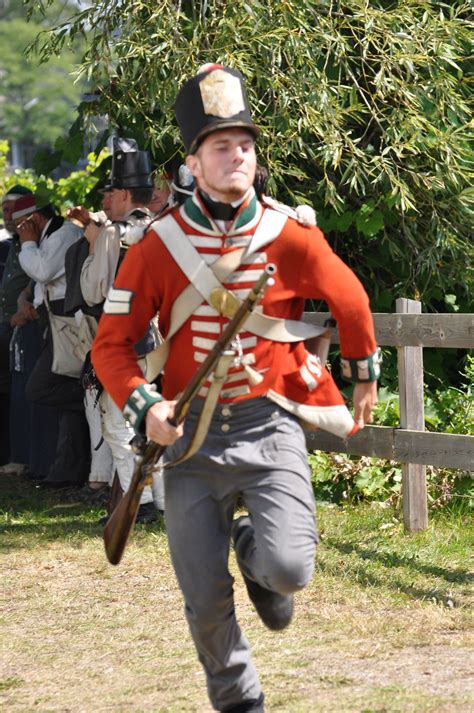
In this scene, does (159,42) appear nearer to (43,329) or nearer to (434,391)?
(43,329)

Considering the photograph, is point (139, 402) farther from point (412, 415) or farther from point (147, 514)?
point (147, 514)

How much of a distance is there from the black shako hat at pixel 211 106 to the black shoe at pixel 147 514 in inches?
174

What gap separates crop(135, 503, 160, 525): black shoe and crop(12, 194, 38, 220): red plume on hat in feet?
8.63

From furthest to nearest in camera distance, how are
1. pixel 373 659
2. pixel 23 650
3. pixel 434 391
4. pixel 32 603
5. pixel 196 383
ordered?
pixel 434 391 → pixel 32 603 → pixel 23 650 → pixel 373 659 → pixel 196 383

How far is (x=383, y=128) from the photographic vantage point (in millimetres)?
9164

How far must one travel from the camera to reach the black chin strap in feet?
14.5

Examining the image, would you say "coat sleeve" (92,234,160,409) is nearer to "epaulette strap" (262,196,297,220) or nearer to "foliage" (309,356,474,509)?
"epaulette strap" (262,196,297,220)

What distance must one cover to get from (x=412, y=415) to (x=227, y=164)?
13.1 ft

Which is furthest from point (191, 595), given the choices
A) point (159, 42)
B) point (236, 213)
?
point (159, 42)

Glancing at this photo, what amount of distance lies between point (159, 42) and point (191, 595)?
4849 mm

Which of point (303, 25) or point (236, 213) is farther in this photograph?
point (303, 25)

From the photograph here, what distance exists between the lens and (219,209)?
4418 mm

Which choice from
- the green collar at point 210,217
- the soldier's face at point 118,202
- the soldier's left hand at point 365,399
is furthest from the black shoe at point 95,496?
the green collar at point 210,217

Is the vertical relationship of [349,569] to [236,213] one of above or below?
below
